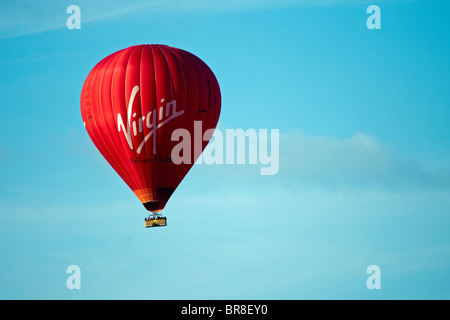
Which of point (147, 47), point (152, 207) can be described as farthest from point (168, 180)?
point (147, 47)

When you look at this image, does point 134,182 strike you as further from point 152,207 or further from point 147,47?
point 147,47

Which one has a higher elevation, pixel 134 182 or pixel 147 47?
pixel 147 47

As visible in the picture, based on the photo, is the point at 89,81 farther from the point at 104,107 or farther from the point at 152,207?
the point at 152,207

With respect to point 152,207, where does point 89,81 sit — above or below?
above

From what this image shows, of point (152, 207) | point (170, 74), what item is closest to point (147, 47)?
point (170, 74)

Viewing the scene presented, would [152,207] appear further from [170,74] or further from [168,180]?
[170,74]
